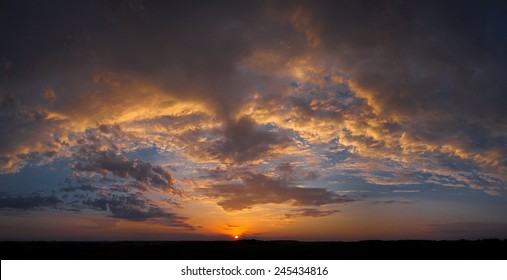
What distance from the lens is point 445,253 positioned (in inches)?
1715
